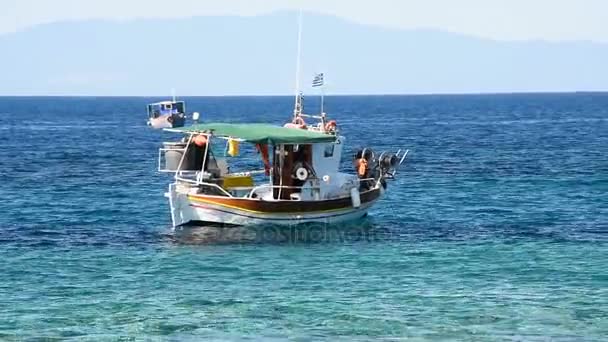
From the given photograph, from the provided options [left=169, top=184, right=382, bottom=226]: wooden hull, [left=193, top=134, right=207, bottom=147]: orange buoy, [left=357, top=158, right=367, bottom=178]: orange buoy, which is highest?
[left=193, top=134, right=207, bottom=147]: orange buoy

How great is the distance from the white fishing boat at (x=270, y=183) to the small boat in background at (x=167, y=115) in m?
4.66

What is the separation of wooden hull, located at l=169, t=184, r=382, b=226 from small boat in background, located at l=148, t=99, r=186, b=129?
7197 millimetres

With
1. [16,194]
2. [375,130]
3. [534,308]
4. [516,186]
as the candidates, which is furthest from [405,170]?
[375,130]

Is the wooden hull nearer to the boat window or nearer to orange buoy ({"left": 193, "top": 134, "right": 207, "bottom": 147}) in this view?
the boat window

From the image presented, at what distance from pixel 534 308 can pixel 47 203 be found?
29290 mm

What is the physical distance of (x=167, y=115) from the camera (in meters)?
48.2

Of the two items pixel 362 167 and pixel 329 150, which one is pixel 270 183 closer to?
pixel 329 150

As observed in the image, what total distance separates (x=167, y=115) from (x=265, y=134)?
8475mm

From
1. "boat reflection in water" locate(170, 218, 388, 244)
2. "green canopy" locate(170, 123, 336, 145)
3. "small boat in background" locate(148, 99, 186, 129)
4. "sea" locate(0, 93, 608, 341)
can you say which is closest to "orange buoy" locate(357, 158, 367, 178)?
"sea" locate(0, 93, 608, 341)

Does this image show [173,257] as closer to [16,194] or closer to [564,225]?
[564,225]

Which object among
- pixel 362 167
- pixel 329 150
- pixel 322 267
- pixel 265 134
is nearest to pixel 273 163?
pixel 265 134

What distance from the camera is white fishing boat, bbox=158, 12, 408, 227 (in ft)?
135

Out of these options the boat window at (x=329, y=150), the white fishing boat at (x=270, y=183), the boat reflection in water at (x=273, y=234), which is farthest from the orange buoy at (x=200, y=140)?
the boat window at (x=329, y=150)

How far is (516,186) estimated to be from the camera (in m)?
58.7
